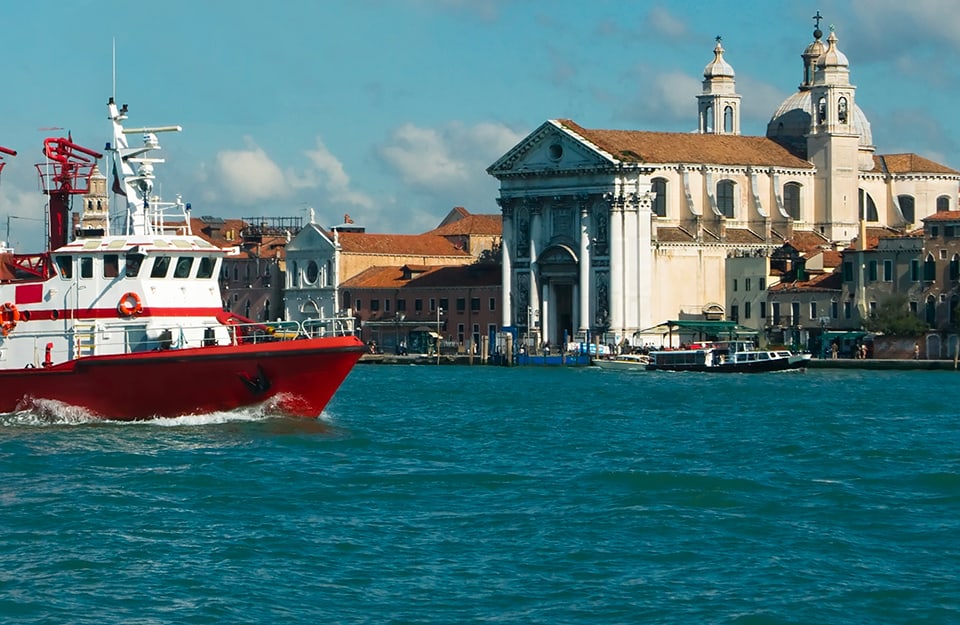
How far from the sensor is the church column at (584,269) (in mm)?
99125

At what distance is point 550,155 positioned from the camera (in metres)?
100

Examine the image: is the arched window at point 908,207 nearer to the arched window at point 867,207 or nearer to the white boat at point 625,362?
the arched window at point 867,207

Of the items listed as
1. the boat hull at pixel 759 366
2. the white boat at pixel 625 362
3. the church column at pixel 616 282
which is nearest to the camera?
the boat hull at pixel 759 366

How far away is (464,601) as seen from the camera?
70.0 feet

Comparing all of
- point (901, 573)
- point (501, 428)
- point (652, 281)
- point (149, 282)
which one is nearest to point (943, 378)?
point (652, 281)

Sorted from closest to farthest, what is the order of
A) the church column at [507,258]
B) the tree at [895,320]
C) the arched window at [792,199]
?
the tree at [895,320]
the church column at [507,258]
the arched window at [792,199]

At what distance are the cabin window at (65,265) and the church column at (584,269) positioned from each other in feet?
203

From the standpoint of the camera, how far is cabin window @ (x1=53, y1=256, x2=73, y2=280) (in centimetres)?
3791

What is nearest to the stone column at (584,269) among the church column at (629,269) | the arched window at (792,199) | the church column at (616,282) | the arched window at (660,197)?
the church column at (616,282)

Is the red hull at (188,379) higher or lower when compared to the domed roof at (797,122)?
lower

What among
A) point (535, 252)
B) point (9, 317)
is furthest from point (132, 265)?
point (535, 252)

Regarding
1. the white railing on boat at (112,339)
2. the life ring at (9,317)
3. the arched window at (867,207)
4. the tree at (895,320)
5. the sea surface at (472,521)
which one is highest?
the arched window at (867,207)

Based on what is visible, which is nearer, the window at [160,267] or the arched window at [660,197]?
the window at [160,267]

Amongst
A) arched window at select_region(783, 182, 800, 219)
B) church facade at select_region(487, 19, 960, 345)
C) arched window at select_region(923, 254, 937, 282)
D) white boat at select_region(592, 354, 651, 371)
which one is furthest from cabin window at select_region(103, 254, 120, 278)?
arched window at select_region(783, 182, 800, 219)
